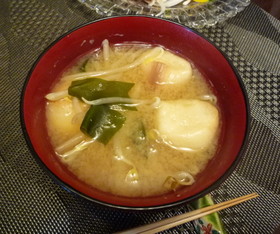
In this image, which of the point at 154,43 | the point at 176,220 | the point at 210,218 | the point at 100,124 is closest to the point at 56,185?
the point at 100,124

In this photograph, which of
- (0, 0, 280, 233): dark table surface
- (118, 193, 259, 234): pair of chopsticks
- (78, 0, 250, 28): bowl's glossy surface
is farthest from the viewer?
(78, 0, 250, 28): bowl's glossy surface

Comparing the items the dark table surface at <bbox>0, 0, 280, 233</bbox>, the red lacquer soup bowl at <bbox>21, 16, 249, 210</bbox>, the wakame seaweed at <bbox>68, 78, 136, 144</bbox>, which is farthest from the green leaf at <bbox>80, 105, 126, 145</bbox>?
the dark table surface at <bbox>0, 0, 280, 233</bbox>

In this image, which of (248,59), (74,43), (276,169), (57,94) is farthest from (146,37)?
(276,169)

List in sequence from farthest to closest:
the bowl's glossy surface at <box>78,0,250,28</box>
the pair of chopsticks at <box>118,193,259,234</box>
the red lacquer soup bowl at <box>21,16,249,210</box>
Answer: the bowl's glossy surface at <box>78,0,250,28</box>, the pair of chopsticks at <box>118,193,259,234</box>, the red lacquer soup bowl at <box>21,16,249,210</box>

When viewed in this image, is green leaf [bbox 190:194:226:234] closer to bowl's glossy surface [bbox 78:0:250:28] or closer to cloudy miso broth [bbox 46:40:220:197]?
cloudy miso broth [bbox 46:40:220:197]

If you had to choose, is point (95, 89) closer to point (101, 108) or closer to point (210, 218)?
point (101, 108)

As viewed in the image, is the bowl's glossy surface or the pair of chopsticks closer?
the pair of chopsticks

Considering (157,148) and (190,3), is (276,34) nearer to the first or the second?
(190,3)

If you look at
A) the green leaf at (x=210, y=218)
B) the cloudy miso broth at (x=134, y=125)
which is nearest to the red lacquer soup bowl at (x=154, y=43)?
the cloudy miso broth at (x=134, y=125)
